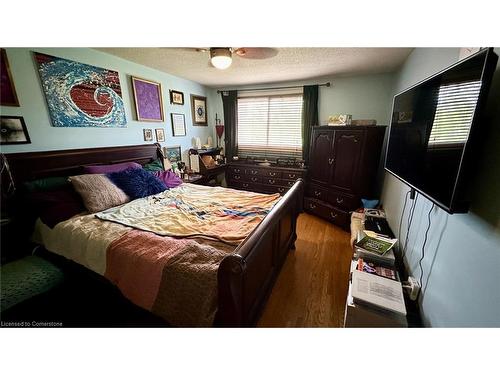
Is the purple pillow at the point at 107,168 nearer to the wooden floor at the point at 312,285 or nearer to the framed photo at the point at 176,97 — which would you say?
the framed photo at the point at 176,97

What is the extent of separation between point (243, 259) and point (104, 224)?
1286 mm

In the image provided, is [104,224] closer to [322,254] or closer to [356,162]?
[322,254]

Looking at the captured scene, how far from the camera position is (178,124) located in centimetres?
337

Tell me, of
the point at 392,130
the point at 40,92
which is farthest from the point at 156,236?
the point at 392,130

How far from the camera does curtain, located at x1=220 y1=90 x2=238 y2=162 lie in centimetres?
391

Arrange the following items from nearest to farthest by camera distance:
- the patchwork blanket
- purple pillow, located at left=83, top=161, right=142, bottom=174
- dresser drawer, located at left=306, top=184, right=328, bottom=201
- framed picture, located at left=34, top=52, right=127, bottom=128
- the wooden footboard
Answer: the wooden footboard → the patchwork blanket → framed picture, located at left=34, top=52, right=127, bottom=128 → purple pillow, located at left=83, top=161, right=142, bottom=174 → dresser drawer, located at left=306, top=184, right=328, bottom=201

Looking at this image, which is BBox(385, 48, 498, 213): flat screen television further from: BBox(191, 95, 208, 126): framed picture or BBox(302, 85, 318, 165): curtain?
BBox(191, 95, 208, 126): framed picture

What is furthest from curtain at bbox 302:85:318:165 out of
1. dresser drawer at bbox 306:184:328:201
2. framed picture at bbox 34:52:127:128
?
framed picture at bbox 34:52:127:128

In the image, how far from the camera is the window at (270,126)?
11.9ft

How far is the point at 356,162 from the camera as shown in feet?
8.68

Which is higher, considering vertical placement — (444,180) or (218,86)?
(218,86)

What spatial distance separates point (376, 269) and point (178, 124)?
3385mm

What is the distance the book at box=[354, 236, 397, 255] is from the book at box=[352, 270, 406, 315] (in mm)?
298

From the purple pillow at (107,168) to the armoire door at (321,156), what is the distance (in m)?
2.60
